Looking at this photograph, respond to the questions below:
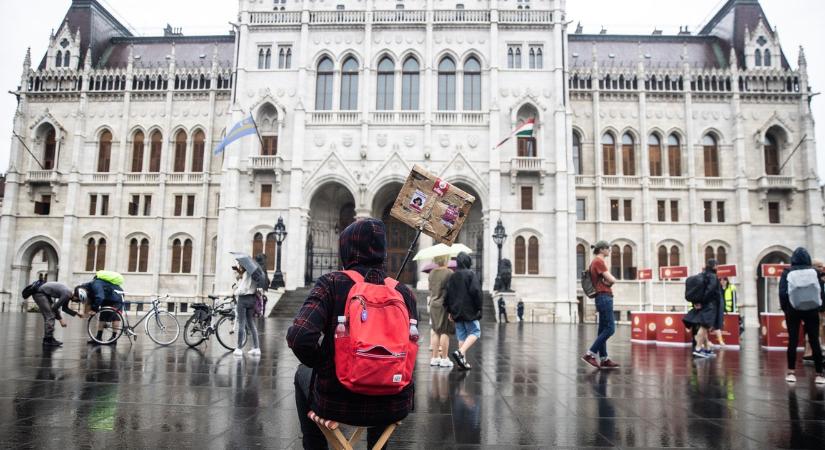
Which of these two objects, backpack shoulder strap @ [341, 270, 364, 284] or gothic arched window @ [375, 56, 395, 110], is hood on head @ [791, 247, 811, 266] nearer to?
backpack shoulder strap @ [341, 270, 364, 284]

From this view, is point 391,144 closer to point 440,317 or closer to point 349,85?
point 349,85

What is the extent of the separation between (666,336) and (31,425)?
15.1m

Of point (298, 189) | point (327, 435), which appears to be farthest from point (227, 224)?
point (327, 435)

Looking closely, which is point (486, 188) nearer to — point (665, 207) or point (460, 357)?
point (665, 207)

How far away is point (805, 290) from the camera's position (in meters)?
8.46

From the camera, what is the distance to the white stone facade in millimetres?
32406

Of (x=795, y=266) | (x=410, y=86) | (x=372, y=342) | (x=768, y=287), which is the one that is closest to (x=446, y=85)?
(x=410, y=86)

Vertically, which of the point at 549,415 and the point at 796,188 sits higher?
the point at 796,188

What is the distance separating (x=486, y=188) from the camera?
32.2m

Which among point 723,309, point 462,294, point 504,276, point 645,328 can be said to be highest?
point 504,276

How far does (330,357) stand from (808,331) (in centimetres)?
857

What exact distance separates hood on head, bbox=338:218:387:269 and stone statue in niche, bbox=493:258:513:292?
24.1 m

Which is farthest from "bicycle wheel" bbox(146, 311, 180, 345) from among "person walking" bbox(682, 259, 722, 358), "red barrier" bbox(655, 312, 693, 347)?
"red barrier" bbox(655, 312, 693, 347)

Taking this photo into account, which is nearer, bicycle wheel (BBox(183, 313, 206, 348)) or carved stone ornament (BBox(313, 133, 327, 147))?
bicycle wheel (BBox(183, 313, 206, 348))
